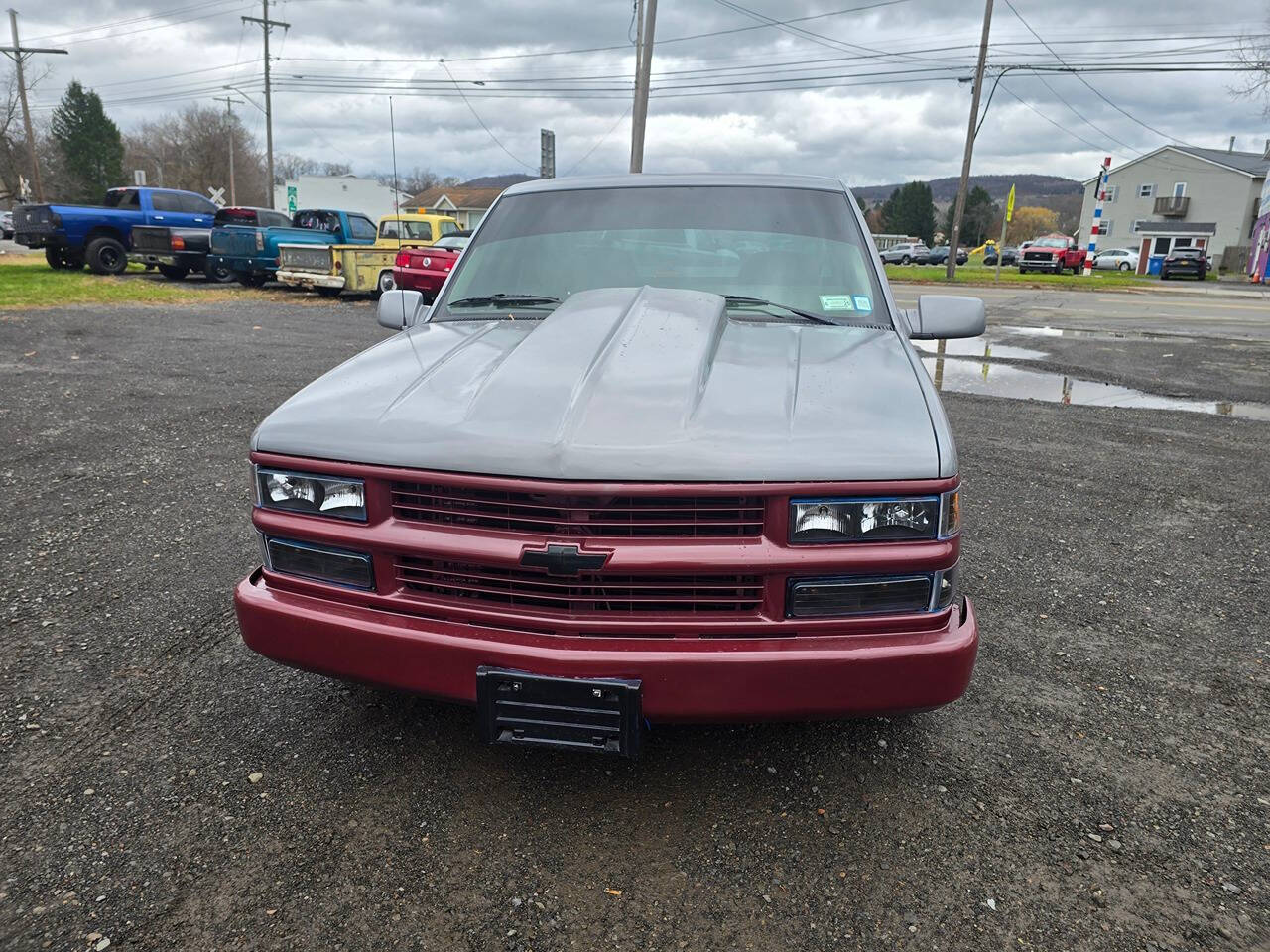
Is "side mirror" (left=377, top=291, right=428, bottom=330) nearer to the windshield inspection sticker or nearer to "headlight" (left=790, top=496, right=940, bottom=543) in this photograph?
the windshield inspection sticker

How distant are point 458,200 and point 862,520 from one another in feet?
308

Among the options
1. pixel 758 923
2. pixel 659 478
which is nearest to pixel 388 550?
pixel 659 478

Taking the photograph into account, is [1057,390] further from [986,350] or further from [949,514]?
[949,514]

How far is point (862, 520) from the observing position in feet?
7.02

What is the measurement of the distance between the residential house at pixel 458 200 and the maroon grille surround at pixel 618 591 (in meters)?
82.3

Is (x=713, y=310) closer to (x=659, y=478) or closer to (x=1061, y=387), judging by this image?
(x=659, y=478)

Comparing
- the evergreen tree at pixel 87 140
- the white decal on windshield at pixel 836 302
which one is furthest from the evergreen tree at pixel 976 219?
the white decal on windshield at pixel 836 302

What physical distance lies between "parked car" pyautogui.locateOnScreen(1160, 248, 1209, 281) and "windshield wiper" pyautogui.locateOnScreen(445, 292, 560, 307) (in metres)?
45.5

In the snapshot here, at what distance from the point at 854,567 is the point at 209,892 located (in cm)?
173

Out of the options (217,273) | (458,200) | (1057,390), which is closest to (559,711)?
(1057,390)

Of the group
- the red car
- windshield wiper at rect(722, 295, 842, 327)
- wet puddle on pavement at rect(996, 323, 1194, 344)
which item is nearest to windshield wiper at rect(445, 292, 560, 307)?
windshield wiper at rect(722, 295, 842, 327)

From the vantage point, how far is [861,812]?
244 cm

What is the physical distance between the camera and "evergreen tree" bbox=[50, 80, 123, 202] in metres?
71.9

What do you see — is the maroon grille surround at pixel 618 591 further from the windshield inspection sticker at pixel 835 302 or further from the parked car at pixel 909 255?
the parked car at pixel 909 255
